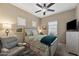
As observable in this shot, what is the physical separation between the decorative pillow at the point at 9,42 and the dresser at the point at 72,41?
2.95 feet

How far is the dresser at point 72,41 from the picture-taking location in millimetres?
1806

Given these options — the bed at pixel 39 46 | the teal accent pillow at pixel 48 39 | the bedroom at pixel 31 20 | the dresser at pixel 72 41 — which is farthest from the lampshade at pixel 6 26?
the dresser at pixel 72 41

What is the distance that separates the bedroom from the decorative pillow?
0.17ft

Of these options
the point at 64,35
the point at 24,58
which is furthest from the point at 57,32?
the point at 24,58

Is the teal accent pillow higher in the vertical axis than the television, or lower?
lower

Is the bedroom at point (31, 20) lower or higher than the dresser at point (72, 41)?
higher

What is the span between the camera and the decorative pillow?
1.70 m

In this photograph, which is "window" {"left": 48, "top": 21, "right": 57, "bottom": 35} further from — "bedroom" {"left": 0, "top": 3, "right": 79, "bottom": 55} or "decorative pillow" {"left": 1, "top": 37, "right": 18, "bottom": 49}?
"decorative pillow" {"left": 1, "top": 37, "right": 18, "bottom": 49}

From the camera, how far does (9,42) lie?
173 cm

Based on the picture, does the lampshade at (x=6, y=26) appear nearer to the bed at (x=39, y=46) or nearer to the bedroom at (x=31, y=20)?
the bedroom at (x=31, y=20)

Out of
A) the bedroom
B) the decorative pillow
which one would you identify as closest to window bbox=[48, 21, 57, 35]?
the bedroom

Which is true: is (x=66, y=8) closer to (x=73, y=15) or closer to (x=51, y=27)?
(x=73, y=15)

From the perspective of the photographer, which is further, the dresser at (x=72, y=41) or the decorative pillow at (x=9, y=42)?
the dresser at (x=72, y=41)

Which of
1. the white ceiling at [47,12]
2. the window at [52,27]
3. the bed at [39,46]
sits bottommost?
the bed at [39,46]
